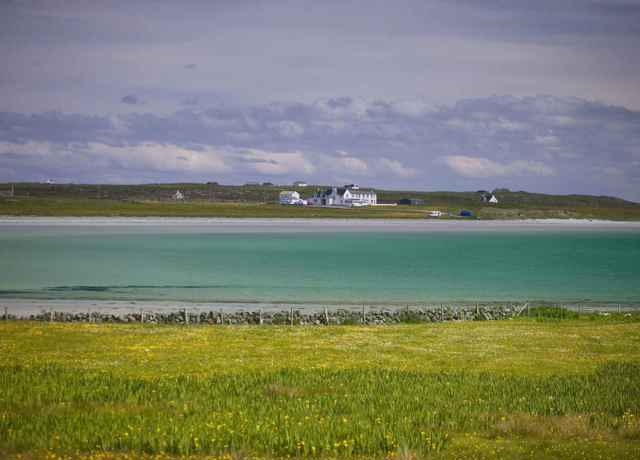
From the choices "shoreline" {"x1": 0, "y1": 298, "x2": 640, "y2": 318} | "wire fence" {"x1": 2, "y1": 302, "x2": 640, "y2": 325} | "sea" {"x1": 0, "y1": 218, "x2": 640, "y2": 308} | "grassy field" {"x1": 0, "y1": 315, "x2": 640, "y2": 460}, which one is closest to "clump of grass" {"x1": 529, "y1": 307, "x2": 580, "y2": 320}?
"wire fence" {"x1": 2, "y1": 302, "x2": 640, "y2": 325}

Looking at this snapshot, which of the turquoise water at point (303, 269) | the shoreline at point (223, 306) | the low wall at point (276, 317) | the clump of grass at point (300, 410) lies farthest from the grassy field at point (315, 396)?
the turquoise water at point (303, 269)

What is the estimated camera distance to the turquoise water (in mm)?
65875

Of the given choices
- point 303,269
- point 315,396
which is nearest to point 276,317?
point 315,396

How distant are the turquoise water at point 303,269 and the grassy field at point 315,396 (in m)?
29.0

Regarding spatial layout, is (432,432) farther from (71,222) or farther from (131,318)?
(71,222)

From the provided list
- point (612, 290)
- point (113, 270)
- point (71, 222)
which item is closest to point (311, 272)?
point (113, 270)

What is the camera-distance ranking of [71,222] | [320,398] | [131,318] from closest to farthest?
[320,398] < [131,318] < [71,222]

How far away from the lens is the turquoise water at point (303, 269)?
6588cm

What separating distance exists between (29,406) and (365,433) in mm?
8558

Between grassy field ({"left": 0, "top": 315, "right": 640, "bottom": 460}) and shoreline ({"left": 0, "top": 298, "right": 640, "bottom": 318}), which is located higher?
grassy field ({"left": 0, "top": 315, "right": 640, "bottom": 460})

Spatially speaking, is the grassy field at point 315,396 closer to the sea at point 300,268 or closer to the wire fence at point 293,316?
the wire fence at point 293,316

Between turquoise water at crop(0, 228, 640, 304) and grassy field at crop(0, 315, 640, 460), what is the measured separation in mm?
29032

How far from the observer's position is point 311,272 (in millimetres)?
85250

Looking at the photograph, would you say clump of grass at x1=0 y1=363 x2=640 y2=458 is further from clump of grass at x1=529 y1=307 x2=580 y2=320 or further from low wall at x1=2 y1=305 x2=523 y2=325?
clump of grass at x1=529 y1=307 x2=580 y2=320
